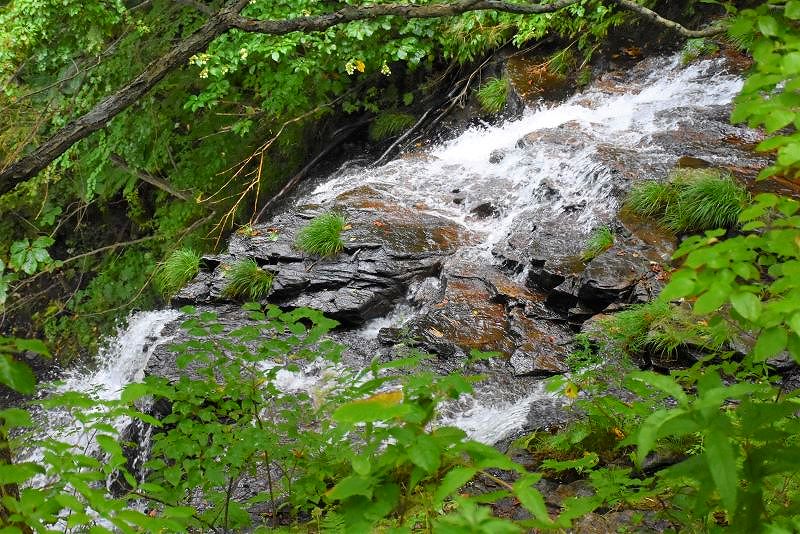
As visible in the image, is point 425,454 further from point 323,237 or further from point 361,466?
point 323,237

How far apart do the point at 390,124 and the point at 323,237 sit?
3.23m

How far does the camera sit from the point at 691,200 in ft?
17.0

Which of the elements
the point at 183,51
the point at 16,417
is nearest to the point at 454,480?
the point at 16,417

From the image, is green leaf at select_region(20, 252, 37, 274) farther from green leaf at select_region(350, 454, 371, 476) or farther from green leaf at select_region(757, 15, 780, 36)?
green leaf at select_region(757, 15, 780, 36)

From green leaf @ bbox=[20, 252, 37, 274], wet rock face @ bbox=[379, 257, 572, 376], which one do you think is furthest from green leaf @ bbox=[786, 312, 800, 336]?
wet rock face @ bbox=[379, 257, 572, 376]

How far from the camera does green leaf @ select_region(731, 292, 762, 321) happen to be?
120 cm

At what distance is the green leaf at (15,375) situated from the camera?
4.28 feet

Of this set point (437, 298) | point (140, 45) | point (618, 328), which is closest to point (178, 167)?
point (140, 45)

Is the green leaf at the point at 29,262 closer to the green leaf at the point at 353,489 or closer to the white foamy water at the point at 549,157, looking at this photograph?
the green leaf at the point at 353,489

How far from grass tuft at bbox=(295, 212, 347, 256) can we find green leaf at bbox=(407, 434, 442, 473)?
198 inches

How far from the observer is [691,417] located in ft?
4.01

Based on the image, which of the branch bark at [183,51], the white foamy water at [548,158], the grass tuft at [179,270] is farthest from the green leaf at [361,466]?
the grass tuft at [179,270]

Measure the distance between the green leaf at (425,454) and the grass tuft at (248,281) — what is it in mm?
5055

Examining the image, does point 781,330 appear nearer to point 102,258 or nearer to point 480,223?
point 480,223
